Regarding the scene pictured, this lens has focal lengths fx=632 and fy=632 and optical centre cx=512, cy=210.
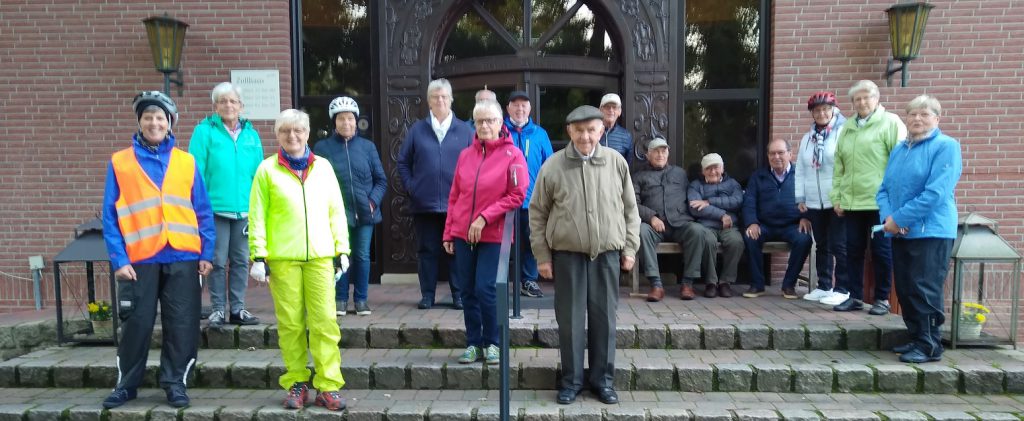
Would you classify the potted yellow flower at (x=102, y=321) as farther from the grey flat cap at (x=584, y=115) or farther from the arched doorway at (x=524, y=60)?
the grey flat cap at (x=584, y=115)

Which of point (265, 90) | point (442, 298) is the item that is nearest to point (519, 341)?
point (442, 298)

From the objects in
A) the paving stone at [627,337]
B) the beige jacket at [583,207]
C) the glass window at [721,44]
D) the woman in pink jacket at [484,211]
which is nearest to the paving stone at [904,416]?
the paving stone at [627,337]

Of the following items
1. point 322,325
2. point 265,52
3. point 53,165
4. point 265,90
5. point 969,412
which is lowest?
point 969,412

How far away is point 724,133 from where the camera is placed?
6.52m

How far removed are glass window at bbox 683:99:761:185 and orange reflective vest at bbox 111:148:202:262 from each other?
4652mm

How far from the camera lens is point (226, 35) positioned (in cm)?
638

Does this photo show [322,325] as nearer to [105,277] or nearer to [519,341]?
[519,341]

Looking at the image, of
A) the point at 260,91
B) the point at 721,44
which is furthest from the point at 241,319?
the point at 721,44

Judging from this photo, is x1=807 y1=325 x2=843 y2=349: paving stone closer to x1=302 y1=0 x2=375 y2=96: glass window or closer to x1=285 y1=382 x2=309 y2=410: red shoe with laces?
x1=285 y1=382 x2=309 y2=410: red shoe with laces

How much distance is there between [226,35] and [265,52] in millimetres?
422

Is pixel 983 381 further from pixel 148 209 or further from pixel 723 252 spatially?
pixel 148 209

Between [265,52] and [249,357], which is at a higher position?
[265,52]

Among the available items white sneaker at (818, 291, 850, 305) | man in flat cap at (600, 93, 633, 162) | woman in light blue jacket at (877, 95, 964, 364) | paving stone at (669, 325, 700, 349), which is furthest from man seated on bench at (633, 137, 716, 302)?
woman in light blue jacket at (877, 95, 964, 364)

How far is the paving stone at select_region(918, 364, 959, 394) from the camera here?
3982 millimetres
